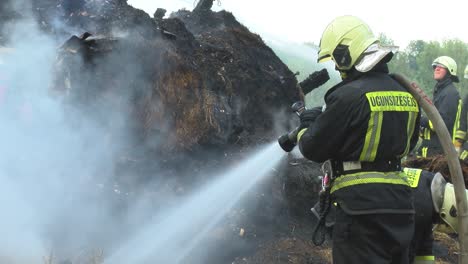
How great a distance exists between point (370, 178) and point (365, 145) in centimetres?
22

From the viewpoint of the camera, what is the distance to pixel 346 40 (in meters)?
2.92

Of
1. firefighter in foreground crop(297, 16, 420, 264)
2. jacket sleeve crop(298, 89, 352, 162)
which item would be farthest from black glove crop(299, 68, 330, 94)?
jacket sleeve crop(298, 89, 352, 162)

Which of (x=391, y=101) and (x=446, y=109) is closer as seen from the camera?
(x=391, y=101)

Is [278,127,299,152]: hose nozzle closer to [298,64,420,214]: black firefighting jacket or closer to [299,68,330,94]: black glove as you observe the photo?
[298,64,420,214]: black firefighting jacket

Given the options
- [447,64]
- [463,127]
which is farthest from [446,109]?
[447,64]

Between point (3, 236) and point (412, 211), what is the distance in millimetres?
3421

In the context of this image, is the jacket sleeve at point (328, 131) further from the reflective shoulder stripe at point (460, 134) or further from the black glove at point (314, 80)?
the reflective shoulder stripe at point (460, 134)

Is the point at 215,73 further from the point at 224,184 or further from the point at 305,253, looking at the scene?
the point at 305,253

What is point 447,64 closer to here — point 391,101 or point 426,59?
A: point 391,101

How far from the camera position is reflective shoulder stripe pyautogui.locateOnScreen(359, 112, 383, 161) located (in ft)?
8.89

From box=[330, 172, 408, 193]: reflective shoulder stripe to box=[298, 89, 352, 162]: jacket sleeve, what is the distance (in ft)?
0.62

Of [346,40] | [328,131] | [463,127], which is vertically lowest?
[463,127]

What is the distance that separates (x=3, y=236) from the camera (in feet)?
12.8

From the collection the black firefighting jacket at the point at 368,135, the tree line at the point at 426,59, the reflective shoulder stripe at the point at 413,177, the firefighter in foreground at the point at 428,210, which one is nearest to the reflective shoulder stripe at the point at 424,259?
the firefighter in foreground at the point at 428,210
